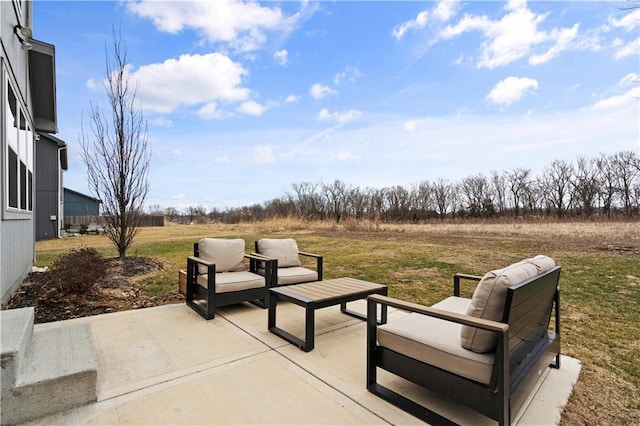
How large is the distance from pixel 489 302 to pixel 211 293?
2943 mm

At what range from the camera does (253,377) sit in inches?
92.5

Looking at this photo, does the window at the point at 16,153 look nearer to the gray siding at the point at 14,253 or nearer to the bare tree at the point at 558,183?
the gray siding at the point at 14,253

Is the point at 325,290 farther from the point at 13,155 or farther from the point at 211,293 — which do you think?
the point at 13,155

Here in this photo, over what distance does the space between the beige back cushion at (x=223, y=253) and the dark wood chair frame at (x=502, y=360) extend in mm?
2654

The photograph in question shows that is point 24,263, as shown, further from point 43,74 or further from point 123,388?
point 123,388

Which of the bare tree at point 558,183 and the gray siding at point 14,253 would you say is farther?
the bare tree at point 558,183

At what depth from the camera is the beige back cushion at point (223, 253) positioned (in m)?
4.20

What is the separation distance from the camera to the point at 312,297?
2.94m

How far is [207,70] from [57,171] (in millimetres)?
11598

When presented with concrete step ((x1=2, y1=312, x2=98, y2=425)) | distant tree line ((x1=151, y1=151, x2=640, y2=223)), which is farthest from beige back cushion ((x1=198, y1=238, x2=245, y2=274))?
distant tree line ((x1=151, y1=151, x2=640, y2=223))

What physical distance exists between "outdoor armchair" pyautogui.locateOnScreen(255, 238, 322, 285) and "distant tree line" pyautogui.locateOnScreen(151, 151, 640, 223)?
2114cm

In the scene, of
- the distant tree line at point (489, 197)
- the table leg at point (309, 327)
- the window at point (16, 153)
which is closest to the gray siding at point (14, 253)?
the window at point (16, 153)

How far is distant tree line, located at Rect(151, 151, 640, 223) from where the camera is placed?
1146 inches

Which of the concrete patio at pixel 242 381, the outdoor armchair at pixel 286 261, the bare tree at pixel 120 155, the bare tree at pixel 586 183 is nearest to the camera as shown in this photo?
the concrete patio at pixel 242 381
